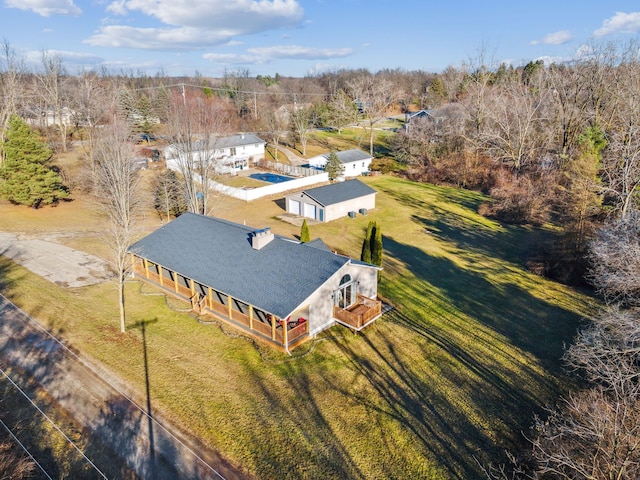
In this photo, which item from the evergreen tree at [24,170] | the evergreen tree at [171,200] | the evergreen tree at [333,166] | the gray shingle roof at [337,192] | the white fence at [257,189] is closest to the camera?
the evergreen tree at [24,170]

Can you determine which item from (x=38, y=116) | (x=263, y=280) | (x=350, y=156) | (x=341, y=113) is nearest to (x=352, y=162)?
(x=350, y=156)

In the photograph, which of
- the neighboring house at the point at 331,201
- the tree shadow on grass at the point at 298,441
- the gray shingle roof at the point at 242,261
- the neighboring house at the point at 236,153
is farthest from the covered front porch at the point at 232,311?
the neighboring house at the point at 236,153

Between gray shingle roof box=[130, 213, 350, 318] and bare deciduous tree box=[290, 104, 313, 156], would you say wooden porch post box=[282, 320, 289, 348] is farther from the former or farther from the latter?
bare deciduous tree box=[290, 104, 313, 156]

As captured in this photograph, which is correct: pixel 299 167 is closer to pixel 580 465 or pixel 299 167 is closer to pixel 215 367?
pixel 215 367

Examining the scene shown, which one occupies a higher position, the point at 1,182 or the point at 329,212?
the point at 1,182

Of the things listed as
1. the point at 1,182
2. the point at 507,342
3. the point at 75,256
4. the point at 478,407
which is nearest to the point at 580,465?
the point at 478,407

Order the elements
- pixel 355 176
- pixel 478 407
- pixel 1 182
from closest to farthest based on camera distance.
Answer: pixel 478 407
pixel 1 182
pixel 355 176

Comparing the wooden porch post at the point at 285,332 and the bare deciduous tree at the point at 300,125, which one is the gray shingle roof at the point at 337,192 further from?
the bare deciduous tree at the point at 300,125
